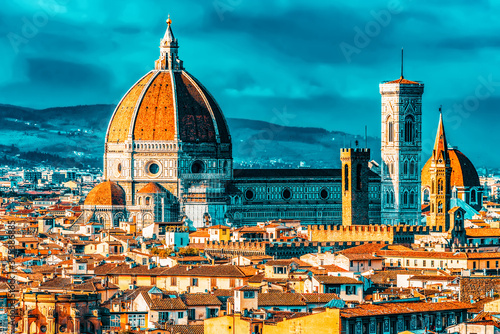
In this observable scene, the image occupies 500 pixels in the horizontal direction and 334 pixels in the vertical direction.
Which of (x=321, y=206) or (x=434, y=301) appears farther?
(x=321, y=206)

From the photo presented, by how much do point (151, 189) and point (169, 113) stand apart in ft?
22.7

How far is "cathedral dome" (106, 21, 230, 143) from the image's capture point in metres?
144

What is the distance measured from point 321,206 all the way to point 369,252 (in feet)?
186

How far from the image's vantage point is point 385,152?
140 metres

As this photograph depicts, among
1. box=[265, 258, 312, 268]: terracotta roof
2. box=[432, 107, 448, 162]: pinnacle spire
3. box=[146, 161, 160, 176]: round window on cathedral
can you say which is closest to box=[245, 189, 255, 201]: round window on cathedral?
box=[146, 161, 160, 176]: round window on cathedral

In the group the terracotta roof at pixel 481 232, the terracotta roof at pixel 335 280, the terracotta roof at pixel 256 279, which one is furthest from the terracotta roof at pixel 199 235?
the terracotta roof at pixel 335 280

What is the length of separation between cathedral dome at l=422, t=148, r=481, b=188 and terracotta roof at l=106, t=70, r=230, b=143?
21795mm

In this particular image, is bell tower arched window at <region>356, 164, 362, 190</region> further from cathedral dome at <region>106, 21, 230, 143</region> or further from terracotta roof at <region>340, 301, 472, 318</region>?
terracotta roof at <region>340, 301, 472, 318</region>

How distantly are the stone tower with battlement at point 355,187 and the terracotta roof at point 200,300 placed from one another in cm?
6287

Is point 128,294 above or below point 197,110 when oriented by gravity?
below

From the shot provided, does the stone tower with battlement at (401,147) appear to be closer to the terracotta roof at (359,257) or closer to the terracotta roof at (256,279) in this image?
the terracotta roof at (359,257)

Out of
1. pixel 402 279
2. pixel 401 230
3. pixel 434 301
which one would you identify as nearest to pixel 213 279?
pixel 402 279

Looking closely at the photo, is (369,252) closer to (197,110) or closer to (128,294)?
(128,294)

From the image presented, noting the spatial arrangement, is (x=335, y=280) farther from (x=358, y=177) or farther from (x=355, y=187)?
(x=358, y=177)
